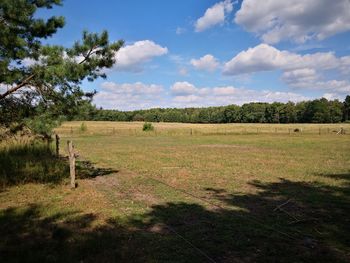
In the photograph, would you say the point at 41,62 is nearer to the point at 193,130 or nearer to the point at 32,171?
the point at 32,171

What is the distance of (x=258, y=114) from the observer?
13212 centimetres

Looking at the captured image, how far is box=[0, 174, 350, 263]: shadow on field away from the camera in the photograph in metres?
6.31

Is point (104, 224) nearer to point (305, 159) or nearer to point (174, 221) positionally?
point (174, 221)

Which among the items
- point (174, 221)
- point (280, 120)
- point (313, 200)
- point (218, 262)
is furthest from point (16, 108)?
point (280, 120)

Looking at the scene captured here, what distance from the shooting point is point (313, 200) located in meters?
10.9

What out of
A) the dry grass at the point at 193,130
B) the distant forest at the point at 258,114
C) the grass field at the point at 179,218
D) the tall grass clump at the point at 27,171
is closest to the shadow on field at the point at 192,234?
the grass field at the point at 179,218

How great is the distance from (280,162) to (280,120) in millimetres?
112969

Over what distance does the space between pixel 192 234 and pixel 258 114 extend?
Result: 128m

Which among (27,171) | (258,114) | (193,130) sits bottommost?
(193,130)

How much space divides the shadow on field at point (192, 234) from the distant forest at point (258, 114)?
110 m

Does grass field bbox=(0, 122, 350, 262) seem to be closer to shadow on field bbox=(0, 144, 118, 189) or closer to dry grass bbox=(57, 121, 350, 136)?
shadow on field bbox=(0, 144, 118, 189)

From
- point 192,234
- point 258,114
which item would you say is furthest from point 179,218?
point 258,114

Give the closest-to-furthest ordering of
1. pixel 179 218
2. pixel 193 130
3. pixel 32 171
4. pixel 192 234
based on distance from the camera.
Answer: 1. pixel 192 234
2. pixel 179 218
3. pixel 32 171
4. pixel 193 130

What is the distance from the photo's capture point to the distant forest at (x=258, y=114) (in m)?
117
